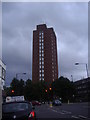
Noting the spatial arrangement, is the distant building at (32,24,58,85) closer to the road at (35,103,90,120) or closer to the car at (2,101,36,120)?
the road at (35,103,90,120)

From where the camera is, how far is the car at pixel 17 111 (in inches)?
320

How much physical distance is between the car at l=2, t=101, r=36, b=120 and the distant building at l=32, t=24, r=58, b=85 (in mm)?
115404

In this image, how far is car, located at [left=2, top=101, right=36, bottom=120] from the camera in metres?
8.12

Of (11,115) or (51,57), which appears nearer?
(11,115)

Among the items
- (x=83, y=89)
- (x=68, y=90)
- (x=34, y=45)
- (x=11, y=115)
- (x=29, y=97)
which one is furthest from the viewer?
(x=34, y=45)

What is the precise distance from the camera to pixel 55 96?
9556 centimetres

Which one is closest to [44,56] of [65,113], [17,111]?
[65,113]

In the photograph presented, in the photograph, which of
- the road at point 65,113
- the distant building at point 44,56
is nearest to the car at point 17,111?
the road at point 65,113

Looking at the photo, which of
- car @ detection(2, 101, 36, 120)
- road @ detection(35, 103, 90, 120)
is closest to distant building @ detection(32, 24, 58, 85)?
road @ detection(35, 103, 90, 120)

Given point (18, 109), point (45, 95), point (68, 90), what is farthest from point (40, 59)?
point (18, 109)

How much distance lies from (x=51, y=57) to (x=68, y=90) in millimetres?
39547

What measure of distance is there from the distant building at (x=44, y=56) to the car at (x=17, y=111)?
115404 millimetres

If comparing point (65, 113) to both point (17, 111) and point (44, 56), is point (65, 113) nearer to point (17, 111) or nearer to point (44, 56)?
point (17, 111)

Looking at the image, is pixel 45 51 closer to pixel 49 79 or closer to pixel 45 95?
pixel 49 79
